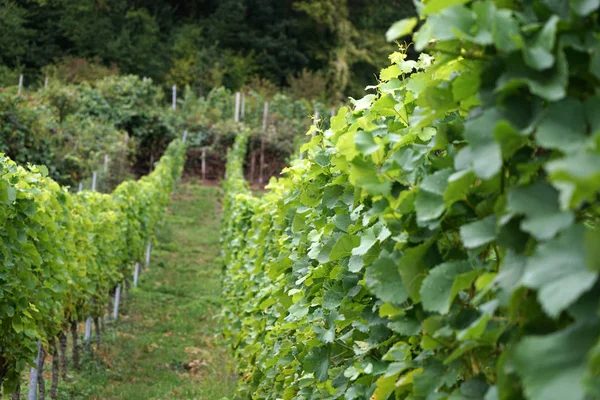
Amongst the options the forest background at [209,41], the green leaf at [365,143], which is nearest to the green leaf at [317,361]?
the green leaf at [365,143]

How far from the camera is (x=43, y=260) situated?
5.62m

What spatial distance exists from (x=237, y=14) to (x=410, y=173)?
44.6 m

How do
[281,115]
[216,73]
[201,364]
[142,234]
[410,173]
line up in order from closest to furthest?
[410,173]
[201,364]
[142,234]
[281,115]
[216,73]

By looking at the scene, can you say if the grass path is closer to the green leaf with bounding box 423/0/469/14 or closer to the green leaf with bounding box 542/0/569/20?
the green leaf with bounding box 423/0/469/14

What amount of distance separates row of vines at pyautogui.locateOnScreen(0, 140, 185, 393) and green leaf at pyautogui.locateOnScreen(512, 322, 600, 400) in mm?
4224

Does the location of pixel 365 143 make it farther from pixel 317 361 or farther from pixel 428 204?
pixel 317 361

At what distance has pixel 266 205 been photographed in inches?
232

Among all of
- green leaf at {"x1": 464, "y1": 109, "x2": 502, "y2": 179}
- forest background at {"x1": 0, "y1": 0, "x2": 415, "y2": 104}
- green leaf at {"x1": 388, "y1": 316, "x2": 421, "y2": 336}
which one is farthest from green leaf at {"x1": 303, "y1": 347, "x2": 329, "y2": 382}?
forest background at {"x1": 0, "y1": 0, "x2": 415, "y2": 104}

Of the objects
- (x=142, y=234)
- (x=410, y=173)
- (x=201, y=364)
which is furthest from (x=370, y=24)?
(x=410, y=173)

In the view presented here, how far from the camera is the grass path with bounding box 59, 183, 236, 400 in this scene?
23.6 ft

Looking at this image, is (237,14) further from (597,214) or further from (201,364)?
(597,214)

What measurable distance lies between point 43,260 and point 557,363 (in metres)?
5.31

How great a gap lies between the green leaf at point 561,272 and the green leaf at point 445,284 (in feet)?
1.22

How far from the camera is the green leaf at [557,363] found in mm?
901
